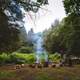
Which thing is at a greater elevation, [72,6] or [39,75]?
[72,6]

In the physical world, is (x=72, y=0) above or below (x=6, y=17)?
above

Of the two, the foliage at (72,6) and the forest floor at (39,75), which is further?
the foliage at (72,6)

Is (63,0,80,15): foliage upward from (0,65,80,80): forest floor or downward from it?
upward

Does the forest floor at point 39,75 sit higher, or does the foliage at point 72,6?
the foliage at point 72,6

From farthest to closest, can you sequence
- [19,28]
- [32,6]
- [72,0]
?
[19,28], [72,0], [32,6]

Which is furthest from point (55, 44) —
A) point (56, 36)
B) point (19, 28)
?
point (19, 28)

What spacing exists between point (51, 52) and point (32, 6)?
64.3 m

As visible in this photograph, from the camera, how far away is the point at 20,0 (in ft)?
53.4

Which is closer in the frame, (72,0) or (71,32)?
(72,0)

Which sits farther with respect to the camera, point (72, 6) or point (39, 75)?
point (72, 6)

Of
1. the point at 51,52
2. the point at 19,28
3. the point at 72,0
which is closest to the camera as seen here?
the point at 72,0

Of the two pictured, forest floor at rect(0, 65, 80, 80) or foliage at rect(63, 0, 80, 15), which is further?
foliage at rect(63, 0, 80, 15)

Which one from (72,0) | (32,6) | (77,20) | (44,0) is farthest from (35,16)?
(77,20)

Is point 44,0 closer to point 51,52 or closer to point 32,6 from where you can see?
point 32,6
